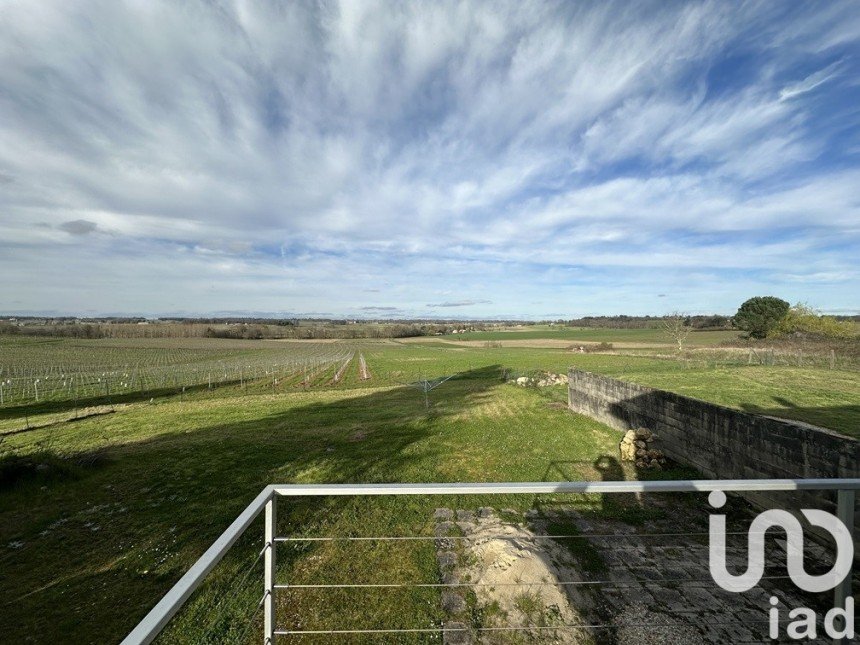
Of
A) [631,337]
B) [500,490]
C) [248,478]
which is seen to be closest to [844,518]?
[500,490]

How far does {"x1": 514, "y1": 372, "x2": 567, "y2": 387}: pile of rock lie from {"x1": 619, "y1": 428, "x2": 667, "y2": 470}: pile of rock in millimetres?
10488

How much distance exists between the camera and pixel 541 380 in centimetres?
2064

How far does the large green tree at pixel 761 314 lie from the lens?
43.4 metres

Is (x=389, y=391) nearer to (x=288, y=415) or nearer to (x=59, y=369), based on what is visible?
(x=288, y=415)

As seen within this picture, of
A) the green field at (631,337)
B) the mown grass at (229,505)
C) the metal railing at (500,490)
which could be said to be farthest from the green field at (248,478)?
the green field at (631,337)

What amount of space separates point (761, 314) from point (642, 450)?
5117 centimetres

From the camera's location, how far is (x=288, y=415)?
15516 millimetres

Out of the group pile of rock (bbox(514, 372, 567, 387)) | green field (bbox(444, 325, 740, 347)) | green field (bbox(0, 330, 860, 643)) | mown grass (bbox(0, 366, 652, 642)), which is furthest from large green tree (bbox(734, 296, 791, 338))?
mown grass (bbox(0, 366, 652, 642))

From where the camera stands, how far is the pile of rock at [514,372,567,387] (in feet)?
66.1

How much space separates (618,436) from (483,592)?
8.21 metres

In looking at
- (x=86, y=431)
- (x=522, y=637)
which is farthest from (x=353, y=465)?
(x=86, y=431)

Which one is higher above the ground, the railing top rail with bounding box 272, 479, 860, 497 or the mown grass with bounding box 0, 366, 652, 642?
the railing top rail with bounding box 272, 479, 860, 497

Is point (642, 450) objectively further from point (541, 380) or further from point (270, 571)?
point (541, 380)

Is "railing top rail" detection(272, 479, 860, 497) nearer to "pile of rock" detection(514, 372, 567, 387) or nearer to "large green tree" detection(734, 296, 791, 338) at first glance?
"pile of rock" detection(514, 372, 567, 387)
